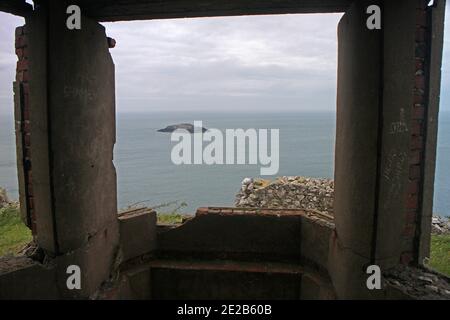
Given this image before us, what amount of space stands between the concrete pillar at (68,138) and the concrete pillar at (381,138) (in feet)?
7.63

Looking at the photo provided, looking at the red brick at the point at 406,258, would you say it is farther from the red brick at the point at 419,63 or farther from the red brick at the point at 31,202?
the red brick at the point at 31,202

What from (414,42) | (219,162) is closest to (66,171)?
(414,42)

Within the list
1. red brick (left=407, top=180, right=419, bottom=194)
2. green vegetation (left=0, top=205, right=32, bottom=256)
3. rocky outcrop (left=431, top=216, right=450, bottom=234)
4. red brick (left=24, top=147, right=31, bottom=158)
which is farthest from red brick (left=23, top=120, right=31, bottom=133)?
rocky outcrop (left=431, top=216, right=450, bottom=234)

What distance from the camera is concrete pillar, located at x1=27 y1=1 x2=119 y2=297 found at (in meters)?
2.78

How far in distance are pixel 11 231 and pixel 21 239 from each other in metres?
0.93

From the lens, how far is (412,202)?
9.76 ft

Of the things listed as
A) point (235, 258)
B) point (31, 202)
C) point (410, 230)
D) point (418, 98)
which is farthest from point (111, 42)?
point (410, 230)

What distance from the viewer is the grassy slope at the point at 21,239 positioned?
553 cm

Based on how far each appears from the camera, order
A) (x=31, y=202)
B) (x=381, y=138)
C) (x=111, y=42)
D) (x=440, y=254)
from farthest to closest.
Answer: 1. (x=440, y=254)
2. (x=111, y=42)
3. (x=31, y=202)
4. (x=381, y=138)

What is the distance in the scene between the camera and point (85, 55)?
118 inches

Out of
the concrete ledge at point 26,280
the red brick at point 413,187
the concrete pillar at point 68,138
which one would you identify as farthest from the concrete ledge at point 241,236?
the concrete ledge at point 26,280

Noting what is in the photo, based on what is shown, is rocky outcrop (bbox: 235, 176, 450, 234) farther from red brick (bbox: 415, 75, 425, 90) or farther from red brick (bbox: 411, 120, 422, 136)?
red brick (bbox: 415, 75, 425, 90)

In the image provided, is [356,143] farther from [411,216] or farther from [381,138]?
[411,216]

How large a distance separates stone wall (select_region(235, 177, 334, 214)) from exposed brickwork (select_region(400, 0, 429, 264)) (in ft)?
Result: 18.0
